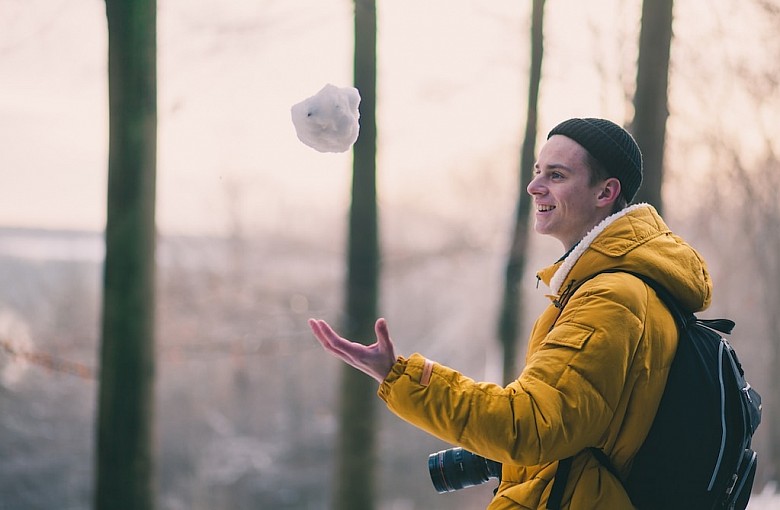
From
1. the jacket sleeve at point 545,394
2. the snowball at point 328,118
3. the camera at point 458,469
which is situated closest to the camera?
the jacket sleeve at point 545,394

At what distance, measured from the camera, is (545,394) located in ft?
3.96

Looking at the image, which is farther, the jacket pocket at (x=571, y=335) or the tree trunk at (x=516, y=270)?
the tree trunk at (x=516, y=270)

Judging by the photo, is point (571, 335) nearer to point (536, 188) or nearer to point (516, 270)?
point (536, 188)

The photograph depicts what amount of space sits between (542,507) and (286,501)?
370 inches

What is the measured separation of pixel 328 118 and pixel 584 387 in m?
1.03

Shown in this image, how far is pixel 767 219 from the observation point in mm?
9383

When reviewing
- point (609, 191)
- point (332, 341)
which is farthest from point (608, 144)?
point (332, 341)

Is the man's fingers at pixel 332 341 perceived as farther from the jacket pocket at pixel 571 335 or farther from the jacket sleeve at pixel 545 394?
the jacket pocket at pixel 571 335

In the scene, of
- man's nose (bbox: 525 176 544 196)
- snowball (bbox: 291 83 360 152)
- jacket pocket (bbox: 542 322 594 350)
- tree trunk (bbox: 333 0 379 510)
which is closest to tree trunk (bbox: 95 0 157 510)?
tree trunk (bbox: 333 0 379 510)

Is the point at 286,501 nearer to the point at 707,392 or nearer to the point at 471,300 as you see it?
the point at 471,300

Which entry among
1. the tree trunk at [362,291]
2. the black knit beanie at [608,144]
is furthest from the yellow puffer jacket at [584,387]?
the tree trunk at [362,291]

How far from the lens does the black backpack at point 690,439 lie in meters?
1.30

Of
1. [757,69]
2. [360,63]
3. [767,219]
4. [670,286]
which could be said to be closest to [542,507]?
[670,286]

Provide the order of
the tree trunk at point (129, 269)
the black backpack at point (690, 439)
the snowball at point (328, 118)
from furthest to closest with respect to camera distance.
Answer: the tree trunk at point (129, 269), the snowball at point (328, 118), the black backpack at point (690, 439)
